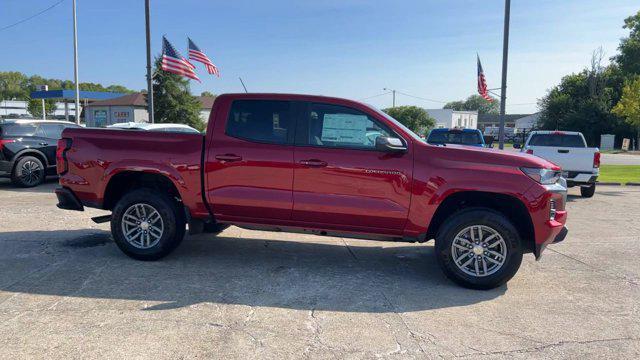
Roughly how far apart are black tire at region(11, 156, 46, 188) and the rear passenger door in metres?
8.69

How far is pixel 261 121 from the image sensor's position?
542cm

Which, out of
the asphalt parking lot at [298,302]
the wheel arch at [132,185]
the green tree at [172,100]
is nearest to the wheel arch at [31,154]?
the asphalt parking lot at [298,302]

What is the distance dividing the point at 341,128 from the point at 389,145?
66 cm

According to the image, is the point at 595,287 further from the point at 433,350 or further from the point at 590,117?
the point at 590,117

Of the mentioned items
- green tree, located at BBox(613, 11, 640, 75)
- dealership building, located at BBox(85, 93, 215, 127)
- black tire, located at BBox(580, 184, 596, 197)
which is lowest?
black tire, located at BBox(580, 184, 596, 197)

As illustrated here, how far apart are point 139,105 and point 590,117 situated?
160ft

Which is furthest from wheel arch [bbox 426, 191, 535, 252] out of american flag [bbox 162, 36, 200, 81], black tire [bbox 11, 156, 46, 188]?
american flag [bbox 162, 36, 200, 81]

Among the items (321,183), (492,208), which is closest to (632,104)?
(492,208)

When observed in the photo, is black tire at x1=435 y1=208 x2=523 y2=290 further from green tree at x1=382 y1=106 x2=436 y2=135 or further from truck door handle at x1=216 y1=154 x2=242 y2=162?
green tree at x1=382 y1=106 x2=436 y2=135

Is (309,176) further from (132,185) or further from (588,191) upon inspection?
(588,191)

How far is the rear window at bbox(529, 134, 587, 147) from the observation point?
12.1 m

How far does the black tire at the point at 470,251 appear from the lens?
4.93 metres

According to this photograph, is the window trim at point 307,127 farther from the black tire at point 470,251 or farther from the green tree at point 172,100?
the green tree at point 172,100

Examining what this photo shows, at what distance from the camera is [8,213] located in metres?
8.50
